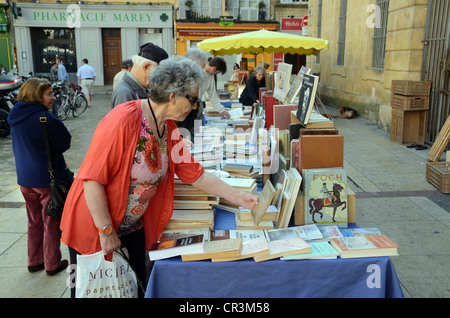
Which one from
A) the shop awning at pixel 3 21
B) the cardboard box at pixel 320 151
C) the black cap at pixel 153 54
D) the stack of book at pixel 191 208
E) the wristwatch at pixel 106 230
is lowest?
the stack of book at pixel 191 208

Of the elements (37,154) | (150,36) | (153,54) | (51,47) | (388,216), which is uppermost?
(150,36)

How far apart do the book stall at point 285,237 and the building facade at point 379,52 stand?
19.6 ft

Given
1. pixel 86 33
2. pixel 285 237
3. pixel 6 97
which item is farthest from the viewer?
pixel 86 33

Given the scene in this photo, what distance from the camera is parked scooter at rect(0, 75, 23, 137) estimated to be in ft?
32.1

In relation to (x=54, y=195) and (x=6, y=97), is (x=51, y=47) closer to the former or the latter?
(x=6, y=97)

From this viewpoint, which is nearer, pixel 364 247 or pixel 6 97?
pixel 364 247

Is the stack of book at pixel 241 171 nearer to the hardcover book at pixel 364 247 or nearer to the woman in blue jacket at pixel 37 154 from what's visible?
the hardcover book at pixel 364 247

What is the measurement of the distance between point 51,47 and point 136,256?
81.0 ft

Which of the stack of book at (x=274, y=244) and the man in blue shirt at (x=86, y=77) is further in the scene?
the man in blue shirt at (x=86, y=77)

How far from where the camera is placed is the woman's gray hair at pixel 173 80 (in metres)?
2.04

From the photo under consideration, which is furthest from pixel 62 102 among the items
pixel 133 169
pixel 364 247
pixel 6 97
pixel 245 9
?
pixel 245 9

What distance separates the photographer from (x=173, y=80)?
2.04m

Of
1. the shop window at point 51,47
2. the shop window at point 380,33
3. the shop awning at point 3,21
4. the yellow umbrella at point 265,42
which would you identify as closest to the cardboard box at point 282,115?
the yellow umbrella at point 265,42
